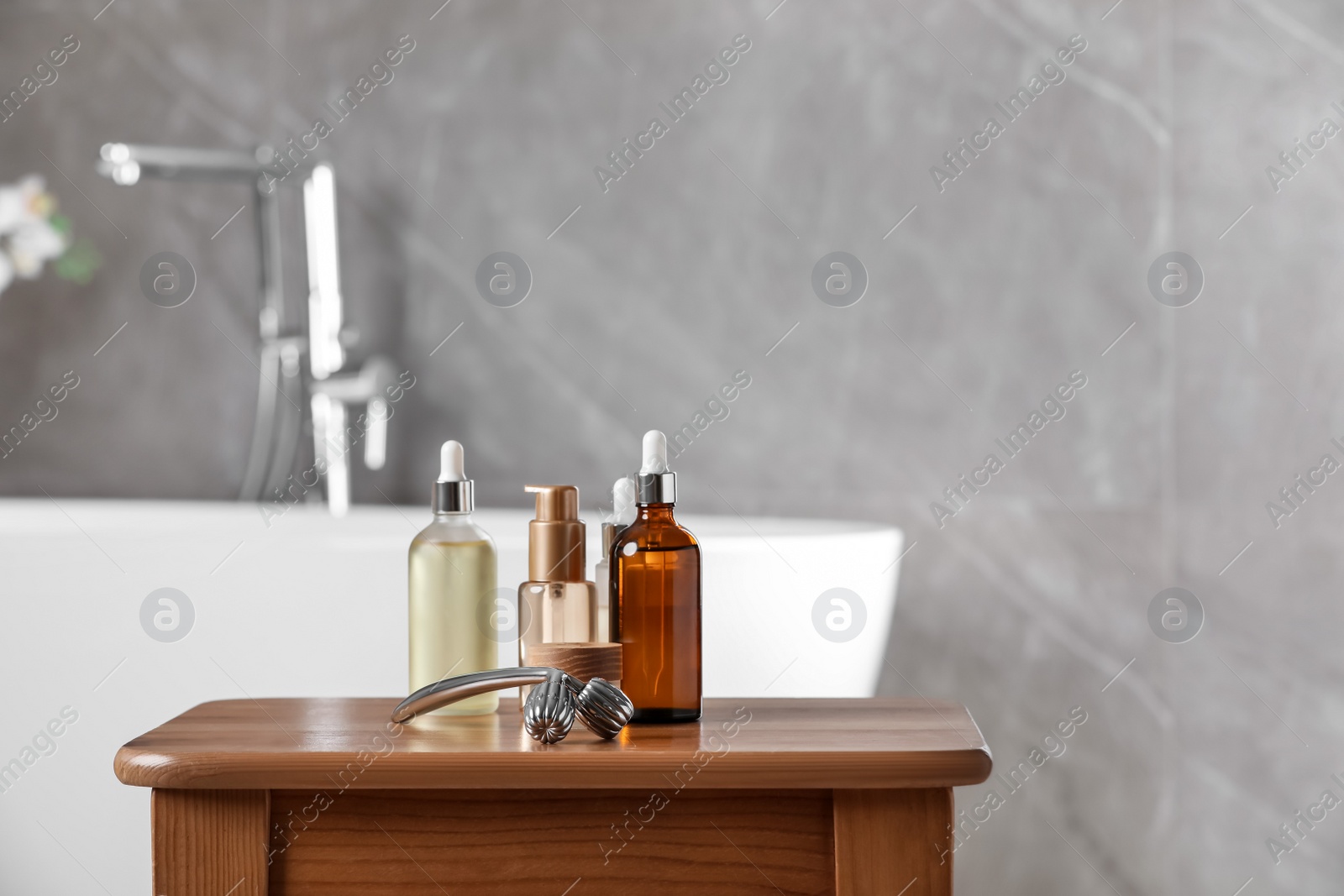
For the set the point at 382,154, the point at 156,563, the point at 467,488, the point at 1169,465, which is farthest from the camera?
the point at 382,154

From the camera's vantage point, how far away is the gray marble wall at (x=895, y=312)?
5.26 ft

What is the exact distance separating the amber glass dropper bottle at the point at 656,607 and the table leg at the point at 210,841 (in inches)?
8.6

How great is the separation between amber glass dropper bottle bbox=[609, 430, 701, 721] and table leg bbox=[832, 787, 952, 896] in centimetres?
13

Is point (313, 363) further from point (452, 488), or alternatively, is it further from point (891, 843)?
point (891, 843)

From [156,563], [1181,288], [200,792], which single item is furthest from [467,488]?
[1181,288]

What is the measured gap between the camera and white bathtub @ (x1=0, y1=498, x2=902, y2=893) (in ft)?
4.01

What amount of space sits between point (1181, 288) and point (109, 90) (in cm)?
177

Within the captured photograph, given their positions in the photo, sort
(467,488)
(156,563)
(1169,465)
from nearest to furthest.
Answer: (467,488) < (156,563) < (1169,465)

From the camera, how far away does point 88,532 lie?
129 centimetres

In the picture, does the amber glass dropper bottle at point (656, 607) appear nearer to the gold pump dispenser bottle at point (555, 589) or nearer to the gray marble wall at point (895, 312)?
the gold pump dispenser bottle at point (555, 589)

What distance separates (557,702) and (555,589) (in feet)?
0.33

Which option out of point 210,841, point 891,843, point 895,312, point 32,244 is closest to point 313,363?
point 32,244

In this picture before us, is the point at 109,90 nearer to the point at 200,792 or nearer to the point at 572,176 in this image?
the point at 572,176

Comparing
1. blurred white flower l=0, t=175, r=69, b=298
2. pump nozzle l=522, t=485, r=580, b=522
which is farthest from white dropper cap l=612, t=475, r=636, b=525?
blurred white flower l=0, t=175, r=69, b=298
